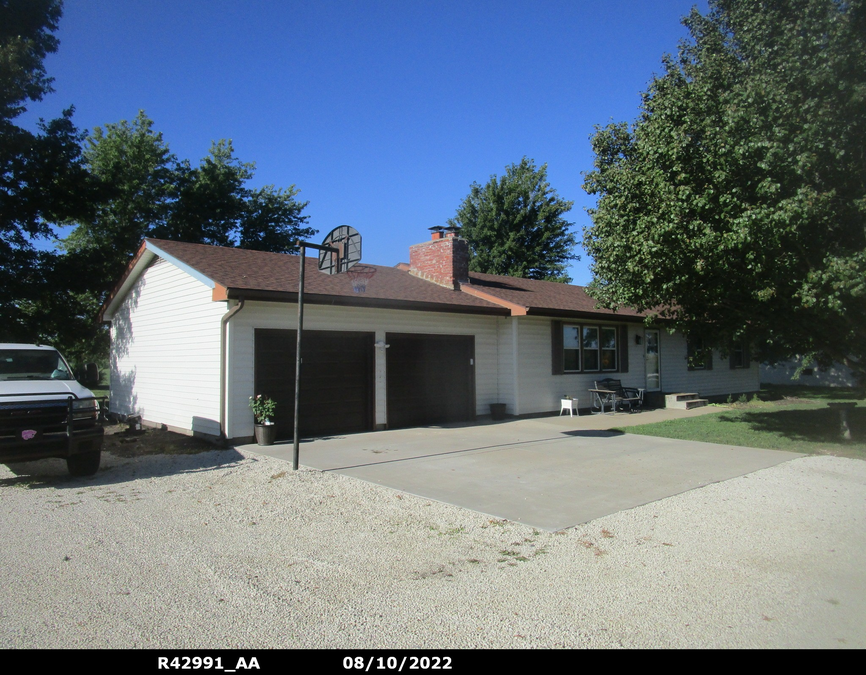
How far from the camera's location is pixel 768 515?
631 cm

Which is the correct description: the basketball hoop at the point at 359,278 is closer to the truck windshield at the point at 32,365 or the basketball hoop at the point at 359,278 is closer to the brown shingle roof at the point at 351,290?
the brown shingle roof at the point at 351,290

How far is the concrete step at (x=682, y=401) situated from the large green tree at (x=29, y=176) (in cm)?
2098

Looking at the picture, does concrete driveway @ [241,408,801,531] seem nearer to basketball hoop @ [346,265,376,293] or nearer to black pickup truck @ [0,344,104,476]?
black pickup truck @ [0,344,104,476]

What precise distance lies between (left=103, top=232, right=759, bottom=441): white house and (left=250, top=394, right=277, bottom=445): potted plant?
0.26 m

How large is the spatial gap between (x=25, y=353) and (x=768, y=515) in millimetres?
10763

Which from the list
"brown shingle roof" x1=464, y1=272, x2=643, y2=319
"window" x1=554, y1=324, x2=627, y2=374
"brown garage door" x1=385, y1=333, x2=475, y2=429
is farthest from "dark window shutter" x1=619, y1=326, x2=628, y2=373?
"brown garage door" x1=385, y1=333, x2=475, y2=429

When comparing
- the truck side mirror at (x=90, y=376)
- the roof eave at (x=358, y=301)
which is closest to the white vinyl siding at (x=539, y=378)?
the roof eave at (x=358, y=301)

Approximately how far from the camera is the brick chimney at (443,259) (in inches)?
643

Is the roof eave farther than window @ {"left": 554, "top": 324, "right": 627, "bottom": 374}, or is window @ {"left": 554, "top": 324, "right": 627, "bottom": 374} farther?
window @ {"left": 554, "top": 324, "right": 627, "bottom": 374}

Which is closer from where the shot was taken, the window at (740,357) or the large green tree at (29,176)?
the large green tree at (29,176)

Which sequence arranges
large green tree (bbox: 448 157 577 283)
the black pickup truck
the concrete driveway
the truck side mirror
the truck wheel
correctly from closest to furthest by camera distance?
the concrete driveway, the black pickup truck, the truck wheel, the truck side mirror, large green tree (bbox: 448 157 577 283)

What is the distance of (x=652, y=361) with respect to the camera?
19219mm

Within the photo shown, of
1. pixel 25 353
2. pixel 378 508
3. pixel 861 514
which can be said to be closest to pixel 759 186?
pixel 861 514

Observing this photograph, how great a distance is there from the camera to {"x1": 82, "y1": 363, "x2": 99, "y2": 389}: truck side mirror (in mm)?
9812
